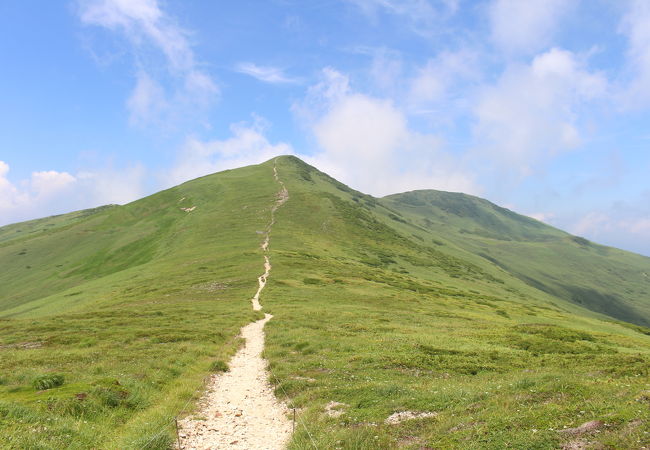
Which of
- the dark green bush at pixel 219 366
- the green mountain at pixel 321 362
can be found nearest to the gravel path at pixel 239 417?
the dark green bush at pixel 219 366

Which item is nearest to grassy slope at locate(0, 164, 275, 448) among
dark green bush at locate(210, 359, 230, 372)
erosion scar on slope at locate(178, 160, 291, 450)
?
dark green bush at locate(210, 359, 230, 372)

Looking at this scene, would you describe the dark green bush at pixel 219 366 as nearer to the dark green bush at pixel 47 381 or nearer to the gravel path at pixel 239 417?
the gravel path at pixel 239 417

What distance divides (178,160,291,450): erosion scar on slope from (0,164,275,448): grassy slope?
108cm

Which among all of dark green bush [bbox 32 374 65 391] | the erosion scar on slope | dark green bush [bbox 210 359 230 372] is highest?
dark green bush [bbox 32 374 65 391]

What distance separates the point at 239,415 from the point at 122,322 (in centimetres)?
2724

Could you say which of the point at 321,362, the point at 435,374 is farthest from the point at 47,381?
the point at 435,374

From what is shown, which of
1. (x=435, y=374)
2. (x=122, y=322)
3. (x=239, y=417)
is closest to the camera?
(x=239, y=417)

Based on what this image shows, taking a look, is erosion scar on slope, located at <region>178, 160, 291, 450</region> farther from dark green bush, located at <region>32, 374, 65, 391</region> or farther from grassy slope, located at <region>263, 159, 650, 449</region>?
dark green bush, located at <region>32, 374, 65, 391</region>

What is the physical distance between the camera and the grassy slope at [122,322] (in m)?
13.3

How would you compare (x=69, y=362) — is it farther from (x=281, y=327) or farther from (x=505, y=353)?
(x=505, y=353)

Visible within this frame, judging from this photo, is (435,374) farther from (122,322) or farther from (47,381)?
(122,322)

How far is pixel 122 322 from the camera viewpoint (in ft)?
120

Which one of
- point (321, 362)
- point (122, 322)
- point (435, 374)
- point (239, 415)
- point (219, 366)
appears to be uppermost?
point (435, 374)

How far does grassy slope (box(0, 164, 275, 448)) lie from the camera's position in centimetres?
1327
